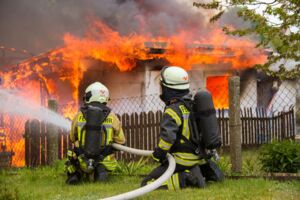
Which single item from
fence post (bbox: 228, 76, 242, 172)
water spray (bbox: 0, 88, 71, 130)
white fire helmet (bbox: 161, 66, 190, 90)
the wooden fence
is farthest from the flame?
white fire helmet (bbox: 161, 66, 190, 90)

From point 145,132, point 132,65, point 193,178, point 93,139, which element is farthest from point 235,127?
point 132,65

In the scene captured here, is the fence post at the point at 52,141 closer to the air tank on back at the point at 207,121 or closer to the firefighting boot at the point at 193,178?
the firefighting boot at the point at 193,178

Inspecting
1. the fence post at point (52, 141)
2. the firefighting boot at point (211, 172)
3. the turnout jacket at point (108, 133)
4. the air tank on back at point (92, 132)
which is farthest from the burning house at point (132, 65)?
the firefighting boot at point (211, 172)

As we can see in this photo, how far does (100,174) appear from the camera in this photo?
23.1 feet

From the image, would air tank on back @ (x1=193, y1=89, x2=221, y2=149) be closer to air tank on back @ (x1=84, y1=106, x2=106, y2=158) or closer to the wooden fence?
air tank on back @ (x1=84, y1=106, x2=106, y2=158)

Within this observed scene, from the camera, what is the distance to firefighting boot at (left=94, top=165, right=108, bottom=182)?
7.01 m

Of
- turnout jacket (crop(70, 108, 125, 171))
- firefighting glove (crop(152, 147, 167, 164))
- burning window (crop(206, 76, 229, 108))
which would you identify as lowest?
firefighting glove (crop(152, 147, 167, 164))

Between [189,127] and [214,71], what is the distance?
9.77m

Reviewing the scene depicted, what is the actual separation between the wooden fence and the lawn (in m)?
1.74

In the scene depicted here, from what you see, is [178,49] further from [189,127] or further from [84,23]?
[189,127]

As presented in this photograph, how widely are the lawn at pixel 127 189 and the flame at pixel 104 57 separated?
210 inches

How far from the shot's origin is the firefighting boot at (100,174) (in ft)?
23.0

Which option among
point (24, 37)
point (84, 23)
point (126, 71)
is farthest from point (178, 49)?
point (24, 37)

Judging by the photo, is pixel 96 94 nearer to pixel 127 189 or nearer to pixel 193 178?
pixel 127 189
